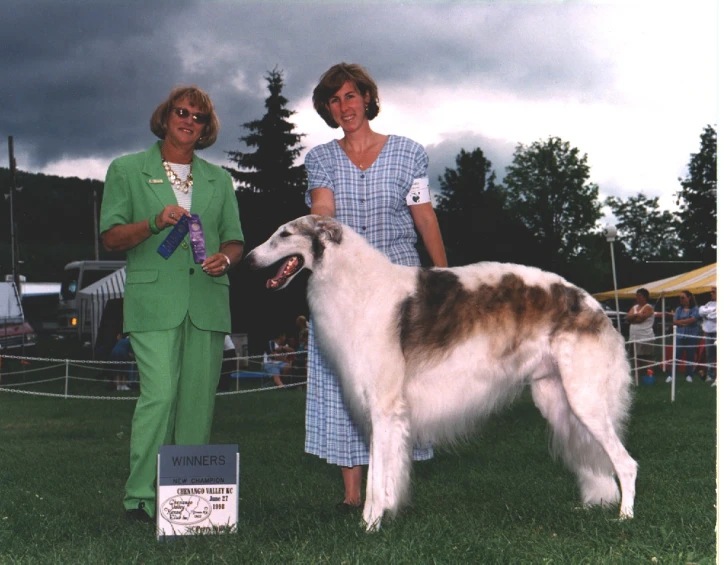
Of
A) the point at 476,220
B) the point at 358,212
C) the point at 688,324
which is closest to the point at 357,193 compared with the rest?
the point at 358,212

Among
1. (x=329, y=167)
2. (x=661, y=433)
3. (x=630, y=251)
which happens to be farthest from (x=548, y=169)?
(x=329, y=167)

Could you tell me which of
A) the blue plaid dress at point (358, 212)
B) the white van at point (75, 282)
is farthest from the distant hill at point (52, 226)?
the blue plaid dress at point (358, 212)

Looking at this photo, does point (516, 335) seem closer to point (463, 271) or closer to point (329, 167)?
point (463, 271)

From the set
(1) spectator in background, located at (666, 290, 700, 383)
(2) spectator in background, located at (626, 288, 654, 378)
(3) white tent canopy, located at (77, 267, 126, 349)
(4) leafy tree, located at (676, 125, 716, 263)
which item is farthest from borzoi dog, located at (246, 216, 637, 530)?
(4) leafy tree, located at (676, 125, 716, 263)

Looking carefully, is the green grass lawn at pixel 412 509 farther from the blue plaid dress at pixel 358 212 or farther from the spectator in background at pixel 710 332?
the spectator in background at pixel 710 332

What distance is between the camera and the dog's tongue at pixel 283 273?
13.9 feet

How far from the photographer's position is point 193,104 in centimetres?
441

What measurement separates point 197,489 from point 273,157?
27804 millimetres

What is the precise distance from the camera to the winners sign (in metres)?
4.07

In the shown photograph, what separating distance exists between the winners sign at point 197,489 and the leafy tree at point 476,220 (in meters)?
36.6

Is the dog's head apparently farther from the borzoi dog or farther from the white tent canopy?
the white tent canopy

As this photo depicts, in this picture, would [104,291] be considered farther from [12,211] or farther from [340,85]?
[340,85]

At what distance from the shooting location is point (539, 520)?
4.38 m

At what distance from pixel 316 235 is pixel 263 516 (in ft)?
5.37
